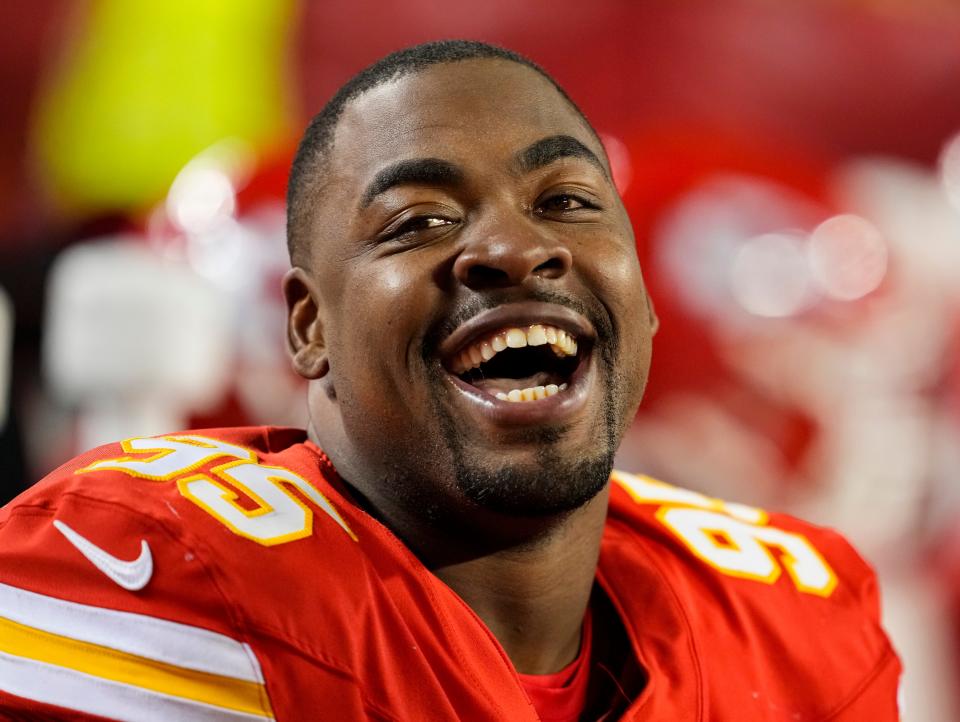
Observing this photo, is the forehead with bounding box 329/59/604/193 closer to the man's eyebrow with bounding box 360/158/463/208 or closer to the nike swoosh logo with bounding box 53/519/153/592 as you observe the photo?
the man's eyebrow with bounding box 360/158/463/208

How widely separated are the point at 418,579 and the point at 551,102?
0.38m

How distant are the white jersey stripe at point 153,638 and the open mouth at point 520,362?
0.79 ft

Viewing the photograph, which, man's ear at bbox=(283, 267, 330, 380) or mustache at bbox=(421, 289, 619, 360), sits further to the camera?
man's ear at bbox=(283, 267, 330, 380)

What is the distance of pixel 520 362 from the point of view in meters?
0.96

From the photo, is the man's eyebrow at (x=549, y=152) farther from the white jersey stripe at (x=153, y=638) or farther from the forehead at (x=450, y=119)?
the white jersey stripe at (x=153, y=638)

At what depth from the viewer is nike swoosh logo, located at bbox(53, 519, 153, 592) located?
787mm

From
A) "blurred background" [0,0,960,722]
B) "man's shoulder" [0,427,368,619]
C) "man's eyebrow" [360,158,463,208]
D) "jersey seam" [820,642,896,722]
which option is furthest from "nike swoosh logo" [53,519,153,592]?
"blurred background" [0,0,960,722]

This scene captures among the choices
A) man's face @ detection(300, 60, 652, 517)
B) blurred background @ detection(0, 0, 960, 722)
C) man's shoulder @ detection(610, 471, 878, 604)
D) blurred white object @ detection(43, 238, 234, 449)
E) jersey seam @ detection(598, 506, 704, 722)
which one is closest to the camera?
man's face @ detection(300, 60, 652, 517)

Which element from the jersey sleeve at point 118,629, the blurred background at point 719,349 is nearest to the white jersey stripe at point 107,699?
the jersey sleeve at point 118,629

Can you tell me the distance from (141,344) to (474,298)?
1.31 metres

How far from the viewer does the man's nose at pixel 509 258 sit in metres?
0.88

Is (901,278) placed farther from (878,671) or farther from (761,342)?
(878,671)

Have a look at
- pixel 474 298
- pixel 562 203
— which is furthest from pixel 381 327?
pixel 562 203

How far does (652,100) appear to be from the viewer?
Result: 3111 mm
